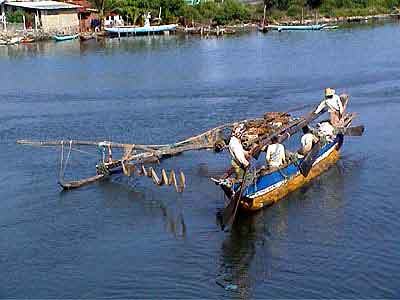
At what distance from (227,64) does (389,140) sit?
66.7 feet

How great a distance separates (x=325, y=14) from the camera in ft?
257

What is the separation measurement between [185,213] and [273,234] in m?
2.35

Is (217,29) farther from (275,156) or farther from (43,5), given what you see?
(275,156)

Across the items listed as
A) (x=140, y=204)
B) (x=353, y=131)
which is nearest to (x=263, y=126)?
(x=353, y=131)

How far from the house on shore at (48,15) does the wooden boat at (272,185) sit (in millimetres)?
48687

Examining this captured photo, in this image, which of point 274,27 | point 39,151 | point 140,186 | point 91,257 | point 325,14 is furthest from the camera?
point 325,14

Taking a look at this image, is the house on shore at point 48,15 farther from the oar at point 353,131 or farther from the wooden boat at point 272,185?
the wooden boat at point 272,185

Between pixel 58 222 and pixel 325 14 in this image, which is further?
pixel 325 14

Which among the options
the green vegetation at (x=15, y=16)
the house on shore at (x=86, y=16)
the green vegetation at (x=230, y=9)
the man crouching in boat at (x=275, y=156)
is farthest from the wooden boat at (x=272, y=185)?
the green vegetation at (x=230, y=9)

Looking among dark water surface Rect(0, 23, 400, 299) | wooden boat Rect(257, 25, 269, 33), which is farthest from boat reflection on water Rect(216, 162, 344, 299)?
wooden boat Rect(257, 25, 269, 33)

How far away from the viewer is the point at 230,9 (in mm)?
72375

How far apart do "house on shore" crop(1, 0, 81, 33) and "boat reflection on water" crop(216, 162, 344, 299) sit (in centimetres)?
4923

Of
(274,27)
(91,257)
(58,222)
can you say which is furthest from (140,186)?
(274,27)

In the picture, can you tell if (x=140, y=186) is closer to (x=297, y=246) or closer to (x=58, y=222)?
(x=58, y=222)
